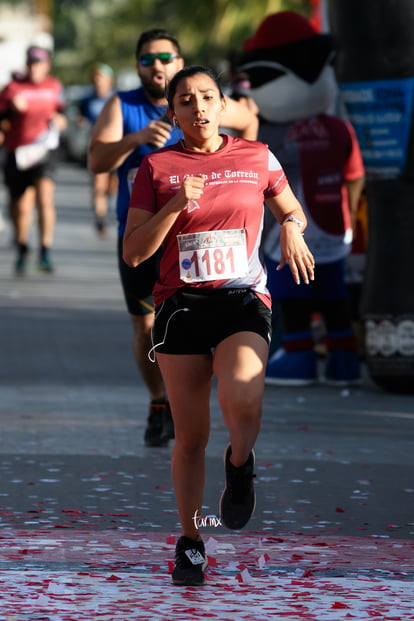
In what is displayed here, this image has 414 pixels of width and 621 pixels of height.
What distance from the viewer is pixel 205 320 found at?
586 cm

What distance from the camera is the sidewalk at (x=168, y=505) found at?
18.5ft

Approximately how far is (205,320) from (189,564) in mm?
816

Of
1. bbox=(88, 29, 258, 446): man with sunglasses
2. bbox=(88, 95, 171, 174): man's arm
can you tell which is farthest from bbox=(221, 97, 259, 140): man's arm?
bbox=(88, 95, 171, 174): man's arm

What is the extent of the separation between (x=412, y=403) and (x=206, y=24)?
37.0m

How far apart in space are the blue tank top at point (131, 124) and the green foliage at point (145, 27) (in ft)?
51.7

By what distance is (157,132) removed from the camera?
8.02m

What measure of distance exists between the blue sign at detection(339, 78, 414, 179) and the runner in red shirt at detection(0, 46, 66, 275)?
781 centimetres

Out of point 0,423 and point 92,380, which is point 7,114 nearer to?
point 92,380

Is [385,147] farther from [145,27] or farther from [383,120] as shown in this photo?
[145,27]

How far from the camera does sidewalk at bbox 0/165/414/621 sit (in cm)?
564

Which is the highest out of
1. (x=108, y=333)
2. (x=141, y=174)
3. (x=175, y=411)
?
(x=141, y=174)

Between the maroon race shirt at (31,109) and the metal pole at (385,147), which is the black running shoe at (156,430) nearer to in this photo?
the metal pole at (385,147)

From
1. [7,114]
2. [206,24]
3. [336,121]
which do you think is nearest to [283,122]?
[336,121]

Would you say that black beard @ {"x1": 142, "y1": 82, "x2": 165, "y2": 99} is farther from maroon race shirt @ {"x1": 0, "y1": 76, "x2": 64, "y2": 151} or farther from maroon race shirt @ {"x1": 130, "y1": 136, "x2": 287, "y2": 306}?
maroon race shirt @ {"x1": 0, "y1": 76, "x2": 64, "y2": 151}
